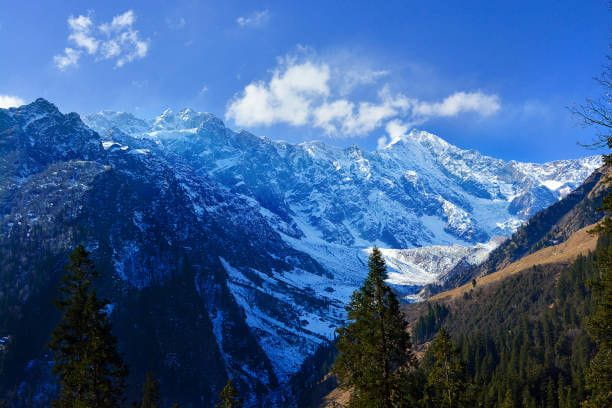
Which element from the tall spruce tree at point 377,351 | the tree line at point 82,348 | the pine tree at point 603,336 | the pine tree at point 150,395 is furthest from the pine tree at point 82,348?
the pine tree at point 150,395

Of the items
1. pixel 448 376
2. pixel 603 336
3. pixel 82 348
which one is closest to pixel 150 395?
pixel 82 348

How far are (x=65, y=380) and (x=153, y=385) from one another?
42961mm

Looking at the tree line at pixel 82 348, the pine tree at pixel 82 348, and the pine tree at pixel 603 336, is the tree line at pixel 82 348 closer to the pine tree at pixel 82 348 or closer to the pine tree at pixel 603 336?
the pine tree at pixel 82 348

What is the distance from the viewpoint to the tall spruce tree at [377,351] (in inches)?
1196

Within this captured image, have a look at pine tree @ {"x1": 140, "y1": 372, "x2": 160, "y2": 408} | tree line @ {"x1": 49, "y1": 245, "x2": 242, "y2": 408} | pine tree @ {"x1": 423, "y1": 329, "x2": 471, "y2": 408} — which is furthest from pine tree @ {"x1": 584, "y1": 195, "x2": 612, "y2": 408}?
pine tree @ {"x1": 140, "y1": 372, "x2": 160, "y2": 408}

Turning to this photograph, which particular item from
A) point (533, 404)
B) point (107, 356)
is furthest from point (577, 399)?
point (107, 356)

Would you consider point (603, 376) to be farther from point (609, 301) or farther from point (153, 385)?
point (153, 385)

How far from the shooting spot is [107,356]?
35219mm

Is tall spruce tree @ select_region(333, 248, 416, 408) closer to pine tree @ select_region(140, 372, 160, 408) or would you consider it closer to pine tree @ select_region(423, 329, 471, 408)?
pine tree @ select_region(423, 329, 471, 408)

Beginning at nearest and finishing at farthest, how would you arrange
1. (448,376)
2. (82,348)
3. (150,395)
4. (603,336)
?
(603,336) < (82,348) < (448,376) < (150,395)

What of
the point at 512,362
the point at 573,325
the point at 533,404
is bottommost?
the point at 533,404

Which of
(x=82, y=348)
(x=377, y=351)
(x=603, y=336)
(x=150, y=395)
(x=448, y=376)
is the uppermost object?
(x=82, y=348)

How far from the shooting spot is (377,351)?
3067cm

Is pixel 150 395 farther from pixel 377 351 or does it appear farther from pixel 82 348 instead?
pixel 377 351
